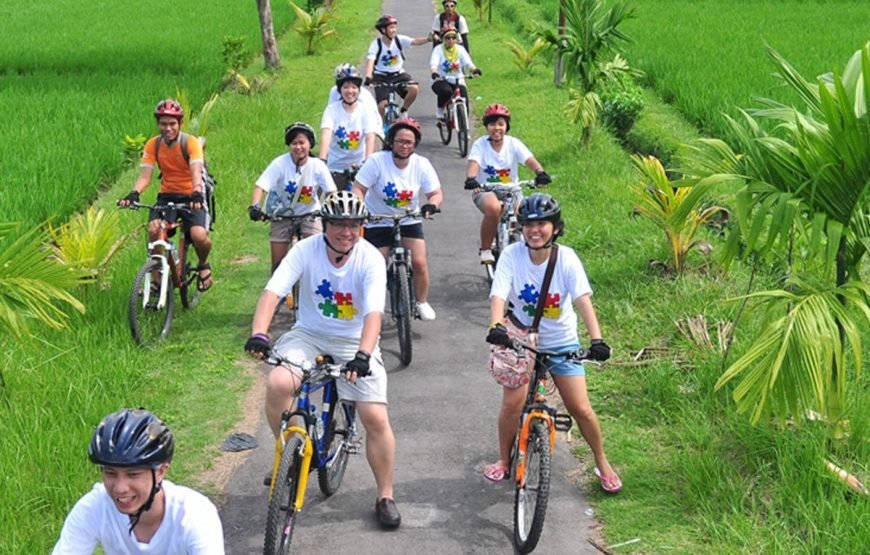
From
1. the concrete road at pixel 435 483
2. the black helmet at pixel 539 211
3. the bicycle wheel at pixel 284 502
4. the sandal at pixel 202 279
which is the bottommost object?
the concrete road at pixel 435 483

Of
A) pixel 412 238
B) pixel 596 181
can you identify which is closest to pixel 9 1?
pixel 596 181

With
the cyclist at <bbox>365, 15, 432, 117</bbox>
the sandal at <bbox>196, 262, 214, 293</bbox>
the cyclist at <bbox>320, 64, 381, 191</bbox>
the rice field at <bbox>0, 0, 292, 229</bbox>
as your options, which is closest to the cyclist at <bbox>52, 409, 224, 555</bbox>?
the rice field at <bbox>0, 0, 292, 229</bbox>

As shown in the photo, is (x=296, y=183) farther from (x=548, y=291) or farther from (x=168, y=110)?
(x=548, y=291)

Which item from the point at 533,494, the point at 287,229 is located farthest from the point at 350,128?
the point at 533,494

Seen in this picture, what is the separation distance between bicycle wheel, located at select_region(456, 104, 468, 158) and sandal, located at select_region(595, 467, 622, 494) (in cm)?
893

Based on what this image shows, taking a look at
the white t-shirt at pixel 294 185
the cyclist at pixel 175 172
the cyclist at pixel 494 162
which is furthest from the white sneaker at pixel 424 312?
the cyclist at pixel 175 172

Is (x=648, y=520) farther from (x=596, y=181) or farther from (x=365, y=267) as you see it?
(x=596, y=181)

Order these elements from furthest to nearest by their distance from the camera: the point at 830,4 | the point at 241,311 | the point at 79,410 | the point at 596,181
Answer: the point at 830,4 < the point at 596,181 < the point at 241,311 < the point at 79,410

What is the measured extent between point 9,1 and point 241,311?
27.4 metres

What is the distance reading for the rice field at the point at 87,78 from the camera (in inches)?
508

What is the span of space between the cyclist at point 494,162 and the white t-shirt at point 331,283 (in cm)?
362

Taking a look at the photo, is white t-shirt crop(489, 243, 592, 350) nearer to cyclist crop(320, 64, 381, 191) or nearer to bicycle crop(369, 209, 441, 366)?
bicycle crop(369, 209, 441, 366)

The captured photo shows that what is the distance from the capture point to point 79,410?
23.0 feet

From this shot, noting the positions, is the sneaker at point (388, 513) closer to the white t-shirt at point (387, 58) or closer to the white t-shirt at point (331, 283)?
the white t-shirt at point (331, 283)
